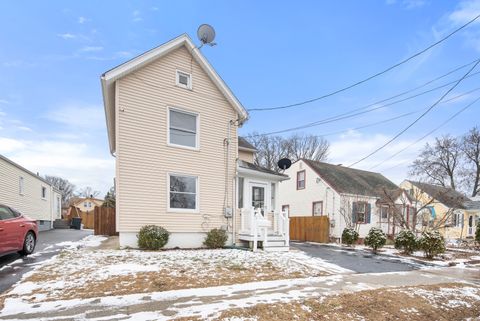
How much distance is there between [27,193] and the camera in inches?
765

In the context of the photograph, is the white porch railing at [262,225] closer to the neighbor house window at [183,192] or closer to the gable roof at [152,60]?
the neighbor house window at [183,192]

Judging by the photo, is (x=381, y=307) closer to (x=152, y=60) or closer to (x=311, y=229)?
(x=152, y=60)

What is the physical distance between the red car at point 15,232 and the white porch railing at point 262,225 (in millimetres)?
7296

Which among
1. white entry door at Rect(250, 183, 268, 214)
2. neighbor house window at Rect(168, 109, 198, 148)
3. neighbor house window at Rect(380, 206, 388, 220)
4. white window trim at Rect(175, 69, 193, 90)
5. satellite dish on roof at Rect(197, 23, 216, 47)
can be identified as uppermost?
satellite dish on roof at Rect(197, 23, 216, 47)

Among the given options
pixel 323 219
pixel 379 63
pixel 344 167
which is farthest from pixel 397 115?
pixel 344 167

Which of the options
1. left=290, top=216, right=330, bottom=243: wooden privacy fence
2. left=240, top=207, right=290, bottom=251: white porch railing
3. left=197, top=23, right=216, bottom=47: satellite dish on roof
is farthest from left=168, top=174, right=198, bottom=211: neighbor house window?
left=290, top=216, right=330, bottom=243: wooden privacy fence

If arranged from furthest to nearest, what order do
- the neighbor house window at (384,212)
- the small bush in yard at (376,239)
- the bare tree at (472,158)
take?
the bare tree at (472,158)
the neighbor house window at (384,212)
the small bush in yard at (376,239)

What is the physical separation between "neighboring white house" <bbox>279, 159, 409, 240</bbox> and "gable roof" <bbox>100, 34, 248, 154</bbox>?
10469mm

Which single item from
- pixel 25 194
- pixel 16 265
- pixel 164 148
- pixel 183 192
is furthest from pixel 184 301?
pixel 25 194

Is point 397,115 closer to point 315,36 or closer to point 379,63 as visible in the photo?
point 379,63

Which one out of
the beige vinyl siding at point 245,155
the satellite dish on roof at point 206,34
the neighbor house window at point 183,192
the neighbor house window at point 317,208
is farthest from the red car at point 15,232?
the neighbor house window at point 317,208

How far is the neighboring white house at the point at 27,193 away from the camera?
16.3m

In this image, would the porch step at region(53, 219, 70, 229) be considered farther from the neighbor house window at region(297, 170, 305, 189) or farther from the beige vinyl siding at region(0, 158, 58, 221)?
the neighbor house window at region(297, 170, 305, 189)

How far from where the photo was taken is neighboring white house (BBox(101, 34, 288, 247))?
36.3 ft
